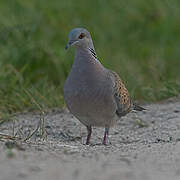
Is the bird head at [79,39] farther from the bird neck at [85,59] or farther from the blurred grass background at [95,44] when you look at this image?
the blurred grass background at [95,44]

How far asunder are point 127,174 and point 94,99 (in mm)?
1555

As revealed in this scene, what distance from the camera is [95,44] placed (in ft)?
25.8

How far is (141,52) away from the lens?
8203mm

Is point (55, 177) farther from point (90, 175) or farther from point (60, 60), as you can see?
point (60, 60)

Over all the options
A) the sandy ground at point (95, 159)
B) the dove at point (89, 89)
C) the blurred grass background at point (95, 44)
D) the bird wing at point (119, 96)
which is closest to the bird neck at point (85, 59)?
the dove at point (89, 89)

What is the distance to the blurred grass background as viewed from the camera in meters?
5.84

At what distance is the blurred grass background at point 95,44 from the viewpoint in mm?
5844

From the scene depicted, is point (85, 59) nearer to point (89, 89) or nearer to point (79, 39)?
point (79, 39)

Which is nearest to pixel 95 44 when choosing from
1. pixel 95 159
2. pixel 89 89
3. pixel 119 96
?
pixel 119 96

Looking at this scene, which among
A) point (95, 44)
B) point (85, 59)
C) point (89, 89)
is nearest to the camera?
point (89, 89)

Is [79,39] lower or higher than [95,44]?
lower

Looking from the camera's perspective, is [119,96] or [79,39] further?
[119,96]

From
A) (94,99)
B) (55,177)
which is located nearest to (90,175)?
(55,177)

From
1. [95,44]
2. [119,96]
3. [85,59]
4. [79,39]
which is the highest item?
[95,44]
